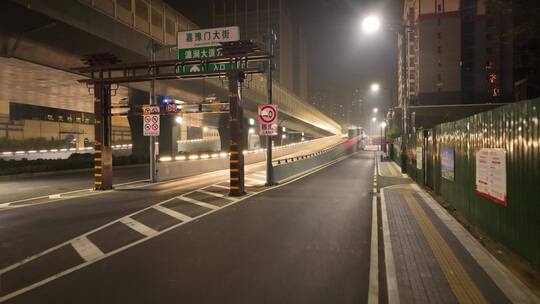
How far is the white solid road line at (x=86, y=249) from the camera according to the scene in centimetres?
746

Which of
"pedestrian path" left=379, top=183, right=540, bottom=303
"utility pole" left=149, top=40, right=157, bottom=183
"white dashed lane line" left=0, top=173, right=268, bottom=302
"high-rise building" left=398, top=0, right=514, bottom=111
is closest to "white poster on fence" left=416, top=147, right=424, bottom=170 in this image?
"pedestrian path" left=379, top=183, right=540, bottom=303

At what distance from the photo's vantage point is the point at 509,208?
23.0 ft

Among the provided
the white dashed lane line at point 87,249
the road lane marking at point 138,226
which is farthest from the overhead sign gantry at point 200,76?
the road lane marking at point 138,226

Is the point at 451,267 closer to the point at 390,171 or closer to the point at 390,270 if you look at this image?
the point at 390,270

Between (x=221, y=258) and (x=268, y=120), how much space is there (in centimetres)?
1204

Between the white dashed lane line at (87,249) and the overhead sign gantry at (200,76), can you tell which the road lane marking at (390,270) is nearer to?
the white dashed lane line at (87,249)

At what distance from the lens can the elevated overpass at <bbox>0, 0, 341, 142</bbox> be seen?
1584 centimetres

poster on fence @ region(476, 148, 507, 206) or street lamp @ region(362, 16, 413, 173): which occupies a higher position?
street lamp @ region(362, 16, 413, 173)

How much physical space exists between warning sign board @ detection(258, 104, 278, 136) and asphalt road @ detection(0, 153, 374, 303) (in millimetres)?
6255

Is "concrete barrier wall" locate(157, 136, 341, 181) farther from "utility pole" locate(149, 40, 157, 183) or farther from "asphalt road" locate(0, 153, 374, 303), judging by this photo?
"asphalt road" locate(0, 153, 374, 303)

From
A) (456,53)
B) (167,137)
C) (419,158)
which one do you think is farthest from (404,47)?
(456,53)

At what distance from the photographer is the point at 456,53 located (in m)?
94.9

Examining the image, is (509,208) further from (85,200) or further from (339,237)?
(85,200)

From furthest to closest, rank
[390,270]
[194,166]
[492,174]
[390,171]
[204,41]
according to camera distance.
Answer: [390,171] → [194,166] → [204,41] → [492,174] → [390,270]
